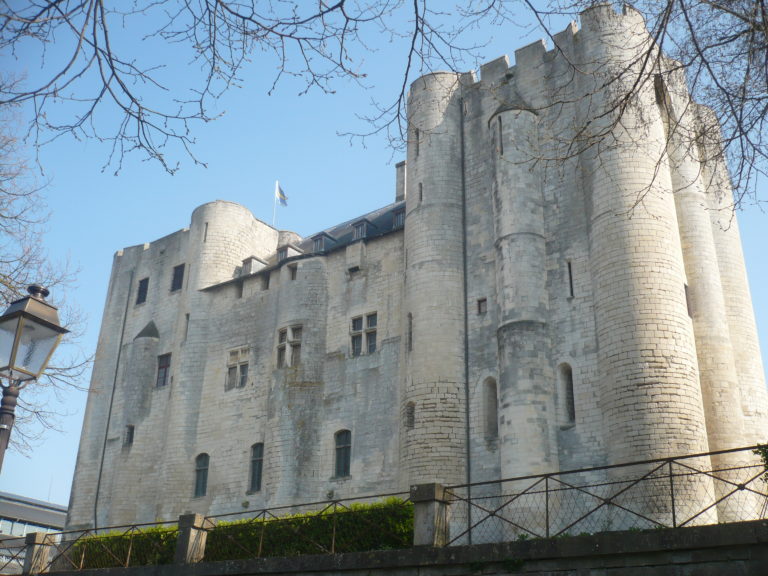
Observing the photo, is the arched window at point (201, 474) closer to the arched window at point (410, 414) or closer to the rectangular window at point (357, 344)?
the rectangular window at point (357, 344)

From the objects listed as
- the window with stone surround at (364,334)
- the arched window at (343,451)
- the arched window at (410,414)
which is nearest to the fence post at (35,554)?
the arched window at (343,451)

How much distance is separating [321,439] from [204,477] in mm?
4516

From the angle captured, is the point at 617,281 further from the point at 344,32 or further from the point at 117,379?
the point at 117,379

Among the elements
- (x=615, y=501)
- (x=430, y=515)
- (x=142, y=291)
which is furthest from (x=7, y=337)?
(x=142, y=291)

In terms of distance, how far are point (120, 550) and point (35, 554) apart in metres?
1.80

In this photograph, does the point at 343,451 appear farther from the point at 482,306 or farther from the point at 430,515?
the point at 430,515

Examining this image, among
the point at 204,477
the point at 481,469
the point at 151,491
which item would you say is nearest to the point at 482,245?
the point at 481,469

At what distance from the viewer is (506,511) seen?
17.9 m

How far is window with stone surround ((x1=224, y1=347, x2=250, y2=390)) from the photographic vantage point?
83.4 feet

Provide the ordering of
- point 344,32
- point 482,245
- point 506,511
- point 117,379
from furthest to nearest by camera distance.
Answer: point 117,379, point 482,245, point 506,511, point 344,32

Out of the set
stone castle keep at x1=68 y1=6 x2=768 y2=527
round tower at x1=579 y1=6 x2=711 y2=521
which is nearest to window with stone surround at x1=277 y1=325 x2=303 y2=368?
stone castle keep at x1=68 y1=6 x2=768 y2=527

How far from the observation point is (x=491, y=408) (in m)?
19.8

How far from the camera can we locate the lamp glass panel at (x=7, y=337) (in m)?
7.66

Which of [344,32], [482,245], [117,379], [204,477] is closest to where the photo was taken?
[344,32]
